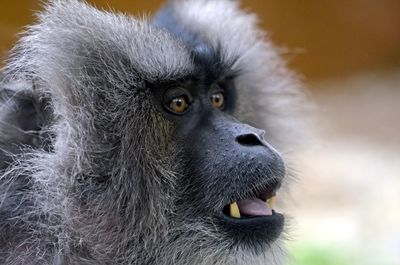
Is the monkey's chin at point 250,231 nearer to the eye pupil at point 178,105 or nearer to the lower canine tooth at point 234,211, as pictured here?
the lower canine tooth at point 234,211

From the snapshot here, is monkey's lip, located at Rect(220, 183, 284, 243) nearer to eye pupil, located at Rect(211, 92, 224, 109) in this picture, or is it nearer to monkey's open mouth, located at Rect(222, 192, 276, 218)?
monkey's open mouth, located at Rect(222, 192, 276, 218)

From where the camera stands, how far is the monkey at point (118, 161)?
7.16 ft

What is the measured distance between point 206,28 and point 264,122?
1.61 ft

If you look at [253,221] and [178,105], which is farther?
[178,105]

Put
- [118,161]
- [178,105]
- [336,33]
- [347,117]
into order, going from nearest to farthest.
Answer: [118,161], [178,105], [347,117], [336,33]

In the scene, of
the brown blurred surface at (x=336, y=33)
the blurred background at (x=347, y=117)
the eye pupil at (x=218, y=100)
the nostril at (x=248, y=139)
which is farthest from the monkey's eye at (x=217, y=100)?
the brown blurred surface at (x=336, y=33)

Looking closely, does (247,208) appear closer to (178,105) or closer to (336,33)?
(178,105)

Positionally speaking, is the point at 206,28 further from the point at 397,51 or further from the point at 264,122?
the point at 397,51

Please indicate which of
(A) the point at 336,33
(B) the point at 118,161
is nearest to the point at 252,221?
(B) the point at 118,161

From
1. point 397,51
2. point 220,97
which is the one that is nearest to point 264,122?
point 220,97

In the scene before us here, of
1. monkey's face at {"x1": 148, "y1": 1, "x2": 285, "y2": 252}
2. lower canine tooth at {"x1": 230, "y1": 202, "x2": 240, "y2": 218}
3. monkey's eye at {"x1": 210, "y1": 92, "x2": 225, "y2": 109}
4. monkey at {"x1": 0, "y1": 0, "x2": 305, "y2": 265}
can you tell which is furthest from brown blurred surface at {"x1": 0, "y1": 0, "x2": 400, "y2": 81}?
lower canine tooth at {"x1": 230, "y1": 202, "x2": 240, "y2": 218}

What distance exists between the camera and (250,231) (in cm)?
220

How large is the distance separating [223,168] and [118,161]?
318mm

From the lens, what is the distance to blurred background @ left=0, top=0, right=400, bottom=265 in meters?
4.82
